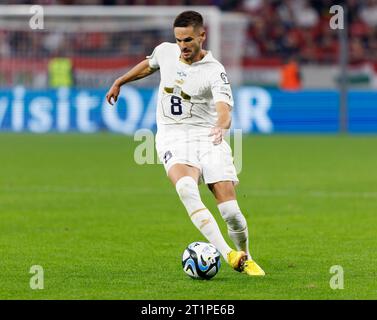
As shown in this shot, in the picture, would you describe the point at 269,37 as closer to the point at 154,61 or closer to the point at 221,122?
the point at 154,61

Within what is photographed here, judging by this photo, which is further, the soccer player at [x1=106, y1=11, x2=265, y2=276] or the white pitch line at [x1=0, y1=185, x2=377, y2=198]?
the white pitch line at [x1=0, y1=185, x2=377, y2=198]

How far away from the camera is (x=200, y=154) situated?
9.05 meters

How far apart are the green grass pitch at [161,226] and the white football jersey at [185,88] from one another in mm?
1253

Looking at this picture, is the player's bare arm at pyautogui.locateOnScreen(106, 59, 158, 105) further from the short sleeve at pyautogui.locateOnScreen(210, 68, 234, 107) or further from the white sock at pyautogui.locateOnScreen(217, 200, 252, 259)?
the white sock at pyautogui.locateOnScreen(217, 200, 252, 259)

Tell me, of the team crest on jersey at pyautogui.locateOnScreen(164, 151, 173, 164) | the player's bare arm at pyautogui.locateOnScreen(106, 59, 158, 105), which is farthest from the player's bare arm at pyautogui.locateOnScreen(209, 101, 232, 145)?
the player's bare arm at pyautogui.locateOnScreen(106, 59, 158, 105)

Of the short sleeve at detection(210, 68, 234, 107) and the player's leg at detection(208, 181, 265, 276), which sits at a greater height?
the short sleeve at detection(210, 68, 234, 107)

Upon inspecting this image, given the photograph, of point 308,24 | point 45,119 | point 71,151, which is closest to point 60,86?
point 45,119

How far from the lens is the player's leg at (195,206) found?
28.9 feet

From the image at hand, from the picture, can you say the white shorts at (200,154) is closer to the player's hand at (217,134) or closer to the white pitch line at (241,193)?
the player's hand at (217,134)

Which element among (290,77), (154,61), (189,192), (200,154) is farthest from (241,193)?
(290,77)

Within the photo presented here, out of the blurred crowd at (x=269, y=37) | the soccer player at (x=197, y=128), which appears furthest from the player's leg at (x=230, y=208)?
the blurred crowd at (x=269, y=37)

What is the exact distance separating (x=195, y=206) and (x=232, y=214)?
309mm

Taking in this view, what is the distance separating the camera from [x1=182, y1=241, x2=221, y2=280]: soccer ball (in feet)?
28.4
